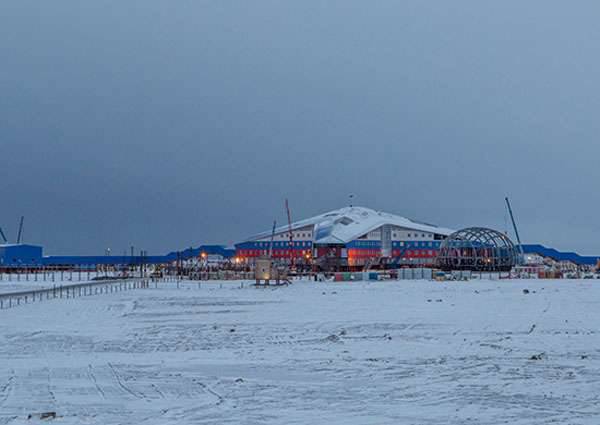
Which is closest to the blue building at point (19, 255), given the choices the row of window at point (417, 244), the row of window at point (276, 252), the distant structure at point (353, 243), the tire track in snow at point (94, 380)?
the row of window at point (276, 252)

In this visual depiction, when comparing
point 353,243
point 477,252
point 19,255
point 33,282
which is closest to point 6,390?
point 33,282

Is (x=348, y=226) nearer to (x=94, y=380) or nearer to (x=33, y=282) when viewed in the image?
(x=33, y=282)

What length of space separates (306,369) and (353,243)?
427ft

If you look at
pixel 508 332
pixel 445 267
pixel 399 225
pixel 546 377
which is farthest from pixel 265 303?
pixel 399 225

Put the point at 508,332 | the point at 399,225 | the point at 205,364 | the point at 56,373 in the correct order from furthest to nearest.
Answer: the point at 399,225
the point at 508,332
the point at 205,364
the point at 56,373

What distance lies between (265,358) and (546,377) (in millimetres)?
6911

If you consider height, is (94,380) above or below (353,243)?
below

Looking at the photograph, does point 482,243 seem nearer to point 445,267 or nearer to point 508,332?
point 445,267

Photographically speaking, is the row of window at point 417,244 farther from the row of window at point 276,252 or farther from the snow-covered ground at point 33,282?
the snow-covered ground at point 33,282

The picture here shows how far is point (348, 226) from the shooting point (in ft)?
530

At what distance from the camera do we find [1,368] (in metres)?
18.5

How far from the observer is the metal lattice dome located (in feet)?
418

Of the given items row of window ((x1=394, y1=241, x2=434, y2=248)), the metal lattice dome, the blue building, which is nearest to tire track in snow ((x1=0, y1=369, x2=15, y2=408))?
the metal lattice dome

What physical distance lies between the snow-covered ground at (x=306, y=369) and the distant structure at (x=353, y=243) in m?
106
